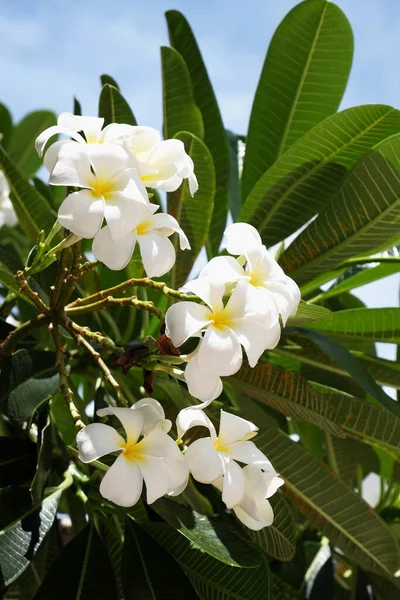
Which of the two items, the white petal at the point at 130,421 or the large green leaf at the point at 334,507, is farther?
the large green leaf at the point at 334,507

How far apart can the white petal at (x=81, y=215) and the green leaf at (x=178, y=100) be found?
21.2 inches

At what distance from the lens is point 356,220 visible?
1.04 m

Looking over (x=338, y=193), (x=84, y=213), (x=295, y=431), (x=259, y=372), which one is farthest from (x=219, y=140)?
(x=84, y=213)

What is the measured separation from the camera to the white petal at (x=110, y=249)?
633mm

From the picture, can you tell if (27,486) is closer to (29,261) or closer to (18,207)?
(29,261)

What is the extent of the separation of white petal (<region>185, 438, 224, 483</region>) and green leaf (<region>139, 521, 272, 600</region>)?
0.85ft

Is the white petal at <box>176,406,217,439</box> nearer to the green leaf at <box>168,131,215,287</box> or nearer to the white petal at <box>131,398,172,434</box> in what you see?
the white petal at <box>131,398,172,434</box>

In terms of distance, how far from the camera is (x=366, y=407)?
1.05 m


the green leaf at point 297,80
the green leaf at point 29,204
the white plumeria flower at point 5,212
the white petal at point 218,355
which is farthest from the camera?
the white plumeria flower at point 5,212

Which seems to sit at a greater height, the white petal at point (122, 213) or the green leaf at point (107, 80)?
the green leaf at point (107, 80)

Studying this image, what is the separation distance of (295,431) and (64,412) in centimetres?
41

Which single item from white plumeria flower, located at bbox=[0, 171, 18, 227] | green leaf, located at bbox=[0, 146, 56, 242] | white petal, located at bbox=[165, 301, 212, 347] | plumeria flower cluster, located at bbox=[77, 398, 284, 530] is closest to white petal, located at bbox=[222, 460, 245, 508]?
plumeria flower cluster, located at bbox=[77, 398, 284, 530]

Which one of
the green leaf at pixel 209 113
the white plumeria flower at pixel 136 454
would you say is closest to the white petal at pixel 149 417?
the white plumeria flower at pixel 136 454

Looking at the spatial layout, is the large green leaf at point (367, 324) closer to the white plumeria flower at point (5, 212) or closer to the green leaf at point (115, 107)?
the green leaf at point (115, 107)
